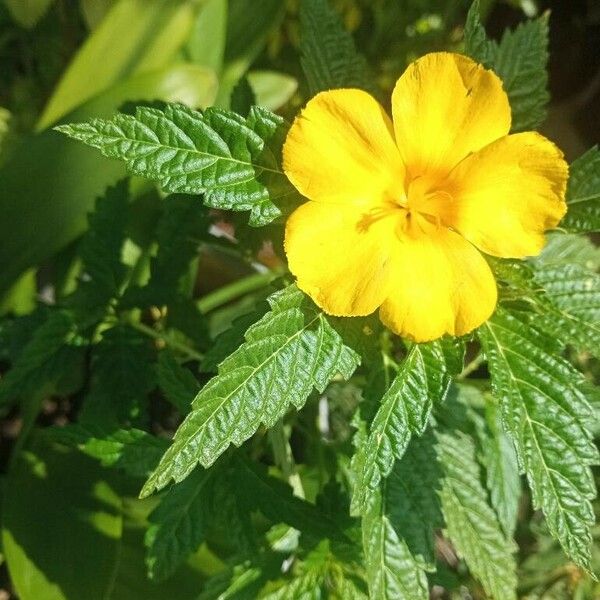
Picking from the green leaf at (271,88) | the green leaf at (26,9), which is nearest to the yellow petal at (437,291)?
the green leaf at (271,88)

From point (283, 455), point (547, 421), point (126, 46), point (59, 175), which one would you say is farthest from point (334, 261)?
point (126, 46)

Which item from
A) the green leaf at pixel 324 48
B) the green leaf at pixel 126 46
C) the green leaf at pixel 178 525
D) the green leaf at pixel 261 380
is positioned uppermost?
the green leaf at pixel 126 46

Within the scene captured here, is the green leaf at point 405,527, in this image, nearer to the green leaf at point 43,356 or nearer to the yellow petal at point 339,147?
the yellow petal at point 339,147

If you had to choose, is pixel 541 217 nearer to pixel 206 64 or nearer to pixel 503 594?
pixel 503 594

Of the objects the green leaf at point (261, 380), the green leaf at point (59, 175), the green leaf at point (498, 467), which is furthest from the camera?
the green leaf at point (59, 175)

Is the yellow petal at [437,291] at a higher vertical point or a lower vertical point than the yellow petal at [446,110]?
lower


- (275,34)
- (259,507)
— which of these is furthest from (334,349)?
(275,34)

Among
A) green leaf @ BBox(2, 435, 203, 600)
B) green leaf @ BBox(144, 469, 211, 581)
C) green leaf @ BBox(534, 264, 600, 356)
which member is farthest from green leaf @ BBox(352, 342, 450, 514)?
green leaf @ BBox(2, 435, 203, 600)

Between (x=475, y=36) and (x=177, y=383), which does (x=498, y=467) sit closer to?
(x=177, y=383)
